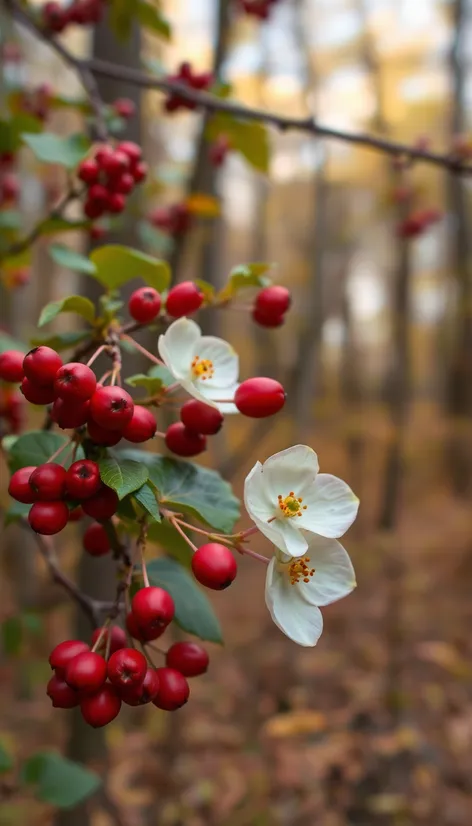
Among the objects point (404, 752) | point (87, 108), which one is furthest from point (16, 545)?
point (87, 108)

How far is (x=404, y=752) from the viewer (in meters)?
3.88

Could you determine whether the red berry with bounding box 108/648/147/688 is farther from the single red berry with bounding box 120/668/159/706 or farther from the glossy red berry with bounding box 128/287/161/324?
the glossy red berry with bounding box 128/287/161/324

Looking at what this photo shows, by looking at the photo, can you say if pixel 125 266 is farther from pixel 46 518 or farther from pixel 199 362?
pixel 46 518

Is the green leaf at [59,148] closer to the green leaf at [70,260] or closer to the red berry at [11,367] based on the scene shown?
the green leaf at [70,260]

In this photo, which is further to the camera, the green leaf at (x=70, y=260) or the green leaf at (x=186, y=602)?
the green leaf at (x=70, y=260)

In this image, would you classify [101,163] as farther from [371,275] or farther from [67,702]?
[371,275]

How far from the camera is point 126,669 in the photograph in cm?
74

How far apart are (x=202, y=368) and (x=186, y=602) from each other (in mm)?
383

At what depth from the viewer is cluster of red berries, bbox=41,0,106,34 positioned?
1.74m

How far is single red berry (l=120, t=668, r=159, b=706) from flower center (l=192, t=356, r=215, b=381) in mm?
433

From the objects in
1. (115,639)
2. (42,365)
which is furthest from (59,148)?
(115,639)

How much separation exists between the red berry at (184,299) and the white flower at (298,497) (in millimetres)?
316

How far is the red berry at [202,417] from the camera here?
862 millimetres

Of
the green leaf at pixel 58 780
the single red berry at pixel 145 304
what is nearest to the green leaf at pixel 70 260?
the single red berry at pixel 145 304
